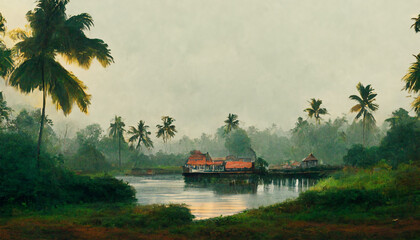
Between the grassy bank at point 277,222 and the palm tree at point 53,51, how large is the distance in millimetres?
7148

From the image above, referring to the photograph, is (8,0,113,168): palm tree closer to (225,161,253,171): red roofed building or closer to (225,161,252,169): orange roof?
(225,161,253,171): red roofed building

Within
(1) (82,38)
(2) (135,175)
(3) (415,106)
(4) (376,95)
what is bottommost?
(2) (135,175)

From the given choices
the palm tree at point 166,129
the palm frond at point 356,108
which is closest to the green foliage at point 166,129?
the palm tree at point 166,129

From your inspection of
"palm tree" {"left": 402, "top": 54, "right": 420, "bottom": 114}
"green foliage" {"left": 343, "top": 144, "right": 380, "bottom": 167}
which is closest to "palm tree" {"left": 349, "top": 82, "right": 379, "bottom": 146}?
"green foliage" {"left": 343, "top": 144, "right": 380, "bottom": 167}

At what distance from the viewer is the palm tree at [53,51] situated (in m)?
21.2

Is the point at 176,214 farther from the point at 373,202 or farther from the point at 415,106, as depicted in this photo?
the point at 415,106

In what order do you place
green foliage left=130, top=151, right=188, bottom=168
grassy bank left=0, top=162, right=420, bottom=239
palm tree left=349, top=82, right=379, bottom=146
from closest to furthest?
grassy bank left=0, top=162, right=420, bottom=239 < palm tree left=349, top=82, right=379, bottom=146 < green foliage left=130, top=151, right=188, bottom=168

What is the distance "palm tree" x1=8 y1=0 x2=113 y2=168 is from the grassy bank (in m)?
7.15

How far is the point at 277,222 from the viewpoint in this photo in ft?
48.6

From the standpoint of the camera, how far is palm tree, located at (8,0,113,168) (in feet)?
69.5

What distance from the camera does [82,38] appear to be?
22.4 metres

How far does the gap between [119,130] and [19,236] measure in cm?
9447

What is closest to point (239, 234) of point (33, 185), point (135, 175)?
point (33, 185)

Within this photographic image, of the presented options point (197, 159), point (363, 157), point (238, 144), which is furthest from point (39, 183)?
point (238, 144)
